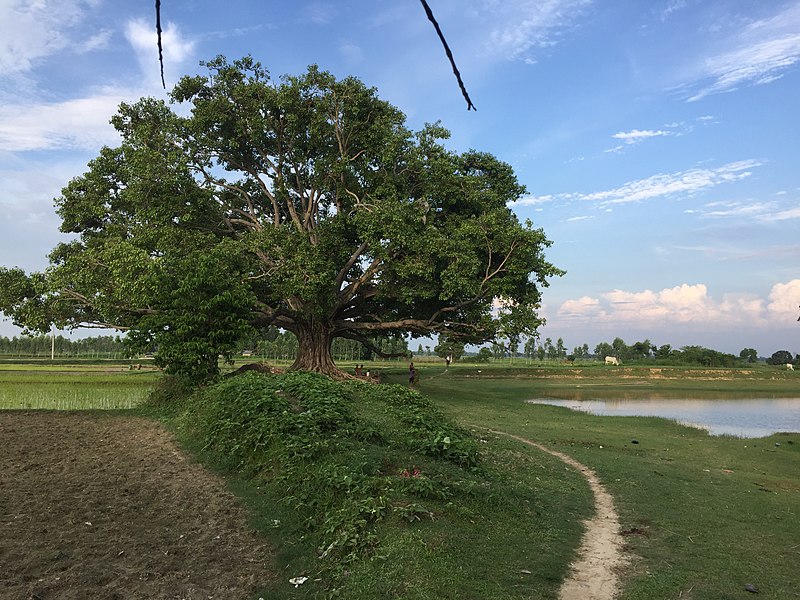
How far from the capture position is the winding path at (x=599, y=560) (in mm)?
5535

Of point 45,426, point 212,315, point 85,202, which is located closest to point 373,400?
point 212,315

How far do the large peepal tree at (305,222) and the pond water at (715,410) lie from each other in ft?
A: 25.5

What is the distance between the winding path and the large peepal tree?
15818mm

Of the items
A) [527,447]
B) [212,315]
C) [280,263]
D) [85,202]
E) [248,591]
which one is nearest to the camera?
[248,591]

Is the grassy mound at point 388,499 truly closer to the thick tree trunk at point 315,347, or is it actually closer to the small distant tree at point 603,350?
the thick tree trunk at point 315,347

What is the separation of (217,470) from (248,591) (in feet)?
17.5

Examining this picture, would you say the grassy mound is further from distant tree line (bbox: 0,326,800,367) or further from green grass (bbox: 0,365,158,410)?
distant tree line (bbox: 0,326,800,367)

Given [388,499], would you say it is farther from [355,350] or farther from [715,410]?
[355,350]

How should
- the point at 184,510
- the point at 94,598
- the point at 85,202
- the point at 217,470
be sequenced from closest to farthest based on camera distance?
the point at 94,598 → the point at 184,510 → the point at 217,470 → the point at 85,202

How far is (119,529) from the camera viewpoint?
703 cm

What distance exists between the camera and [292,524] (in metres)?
7.35

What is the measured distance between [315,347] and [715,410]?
22716mm

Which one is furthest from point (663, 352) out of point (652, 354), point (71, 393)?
point (71, 393)

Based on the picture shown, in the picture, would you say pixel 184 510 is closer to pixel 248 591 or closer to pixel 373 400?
pixel 248 591
